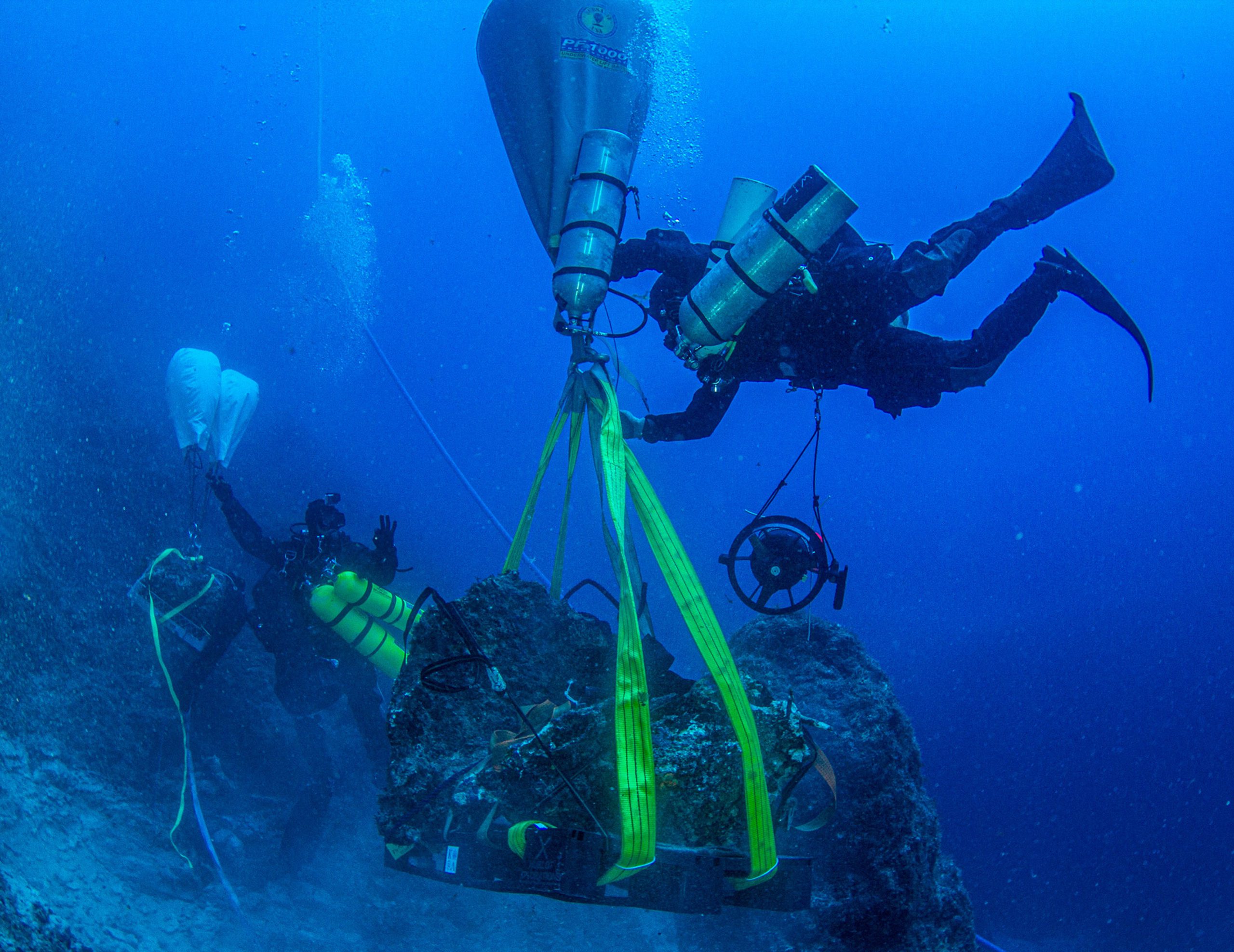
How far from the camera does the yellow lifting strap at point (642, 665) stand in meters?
2.19

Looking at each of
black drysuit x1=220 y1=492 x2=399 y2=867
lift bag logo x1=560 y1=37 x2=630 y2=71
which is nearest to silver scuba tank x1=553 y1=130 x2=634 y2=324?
lift bag logo x1=560 y1=37 x2=630 y2=71

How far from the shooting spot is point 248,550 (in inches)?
289

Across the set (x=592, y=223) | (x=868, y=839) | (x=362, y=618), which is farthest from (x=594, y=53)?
(x=362, y=618)

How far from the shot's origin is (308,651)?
23.5 ft

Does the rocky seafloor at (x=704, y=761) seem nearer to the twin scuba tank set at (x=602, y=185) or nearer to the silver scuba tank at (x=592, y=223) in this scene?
the twin scuba tank set at (x=602, y=185)

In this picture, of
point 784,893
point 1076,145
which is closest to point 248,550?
point 784,893

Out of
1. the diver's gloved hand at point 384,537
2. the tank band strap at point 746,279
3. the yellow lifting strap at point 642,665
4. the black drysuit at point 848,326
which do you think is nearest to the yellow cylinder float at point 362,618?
the diver's gloved hand at point 384,537

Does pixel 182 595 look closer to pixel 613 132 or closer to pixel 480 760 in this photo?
pixel 480 760

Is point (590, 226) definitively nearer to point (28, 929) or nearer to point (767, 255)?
point (767, 255)

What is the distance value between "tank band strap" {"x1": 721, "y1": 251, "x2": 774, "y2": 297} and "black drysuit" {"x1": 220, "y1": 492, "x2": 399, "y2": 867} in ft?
15.7

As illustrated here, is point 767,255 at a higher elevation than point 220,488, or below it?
below

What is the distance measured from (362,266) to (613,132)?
185 ft

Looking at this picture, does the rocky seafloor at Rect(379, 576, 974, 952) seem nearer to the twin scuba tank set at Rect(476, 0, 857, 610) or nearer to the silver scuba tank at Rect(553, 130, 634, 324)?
the twin scuba tank set at Rect(476, 0, 857, 610)

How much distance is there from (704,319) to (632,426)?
2.86ft
